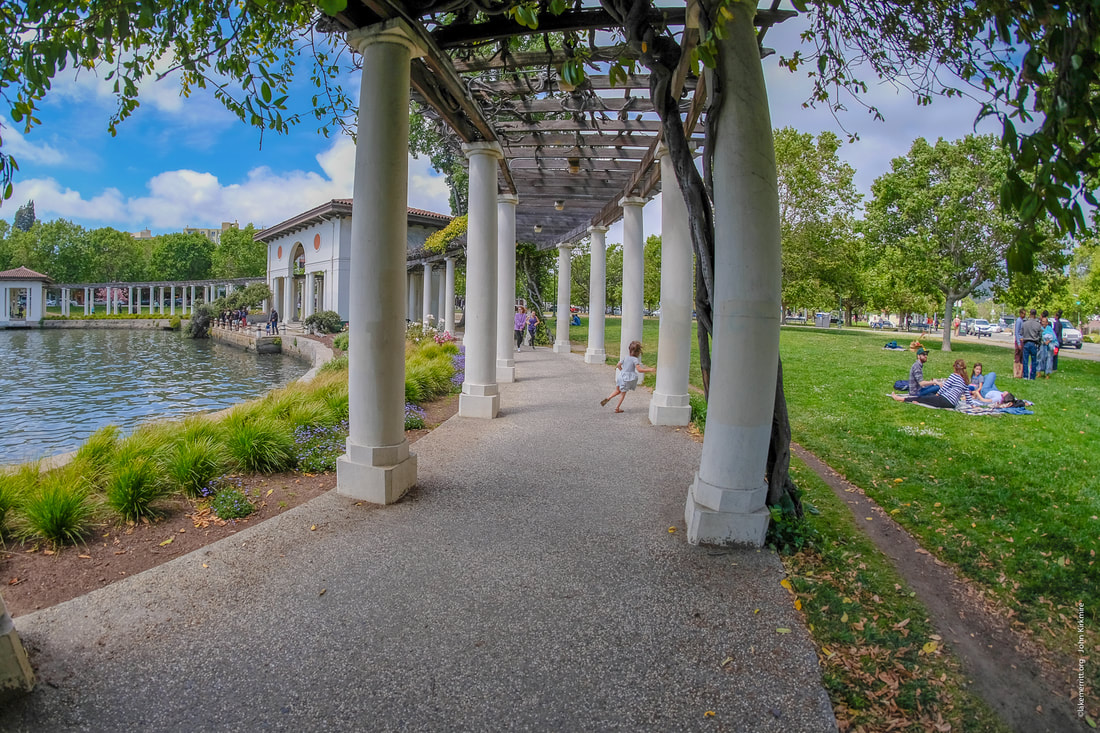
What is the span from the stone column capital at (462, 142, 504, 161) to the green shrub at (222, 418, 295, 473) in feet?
15.0

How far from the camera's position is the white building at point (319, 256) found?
31734 millimetres

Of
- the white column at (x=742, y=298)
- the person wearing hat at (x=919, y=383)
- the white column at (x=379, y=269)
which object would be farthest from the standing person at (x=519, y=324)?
the white column at (x=742, y=298)

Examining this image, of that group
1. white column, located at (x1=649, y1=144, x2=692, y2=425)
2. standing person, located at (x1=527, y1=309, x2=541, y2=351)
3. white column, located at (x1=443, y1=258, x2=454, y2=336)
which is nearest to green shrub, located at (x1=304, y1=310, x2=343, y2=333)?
white column, located at (x1=443, y1=258, x2=454, y2=336)

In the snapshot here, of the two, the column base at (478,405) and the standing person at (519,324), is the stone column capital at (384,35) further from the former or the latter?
the standing person at (519,324)

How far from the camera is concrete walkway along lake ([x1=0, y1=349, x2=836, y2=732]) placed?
2.23 metres

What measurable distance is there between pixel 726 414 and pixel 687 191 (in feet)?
5.35

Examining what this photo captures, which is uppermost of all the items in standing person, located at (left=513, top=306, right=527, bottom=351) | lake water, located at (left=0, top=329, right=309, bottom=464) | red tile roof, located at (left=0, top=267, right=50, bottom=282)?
red tile roof, located at (left=0, top=267, right=50, bottom=282)

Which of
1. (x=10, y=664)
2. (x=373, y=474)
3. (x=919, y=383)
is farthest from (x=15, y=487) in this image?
(x=919, y=383)

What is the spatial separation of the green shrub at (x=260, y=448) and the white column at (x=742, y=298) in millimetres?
4021

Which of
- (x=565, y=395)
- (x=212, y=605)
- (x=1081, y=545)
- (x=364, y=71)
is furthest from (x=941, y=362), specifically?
(x=212, y=605)

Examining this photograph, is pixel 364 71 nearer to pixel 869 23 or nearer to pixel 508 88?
pixel 508 88

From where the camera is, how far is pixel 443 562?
3.50 metres

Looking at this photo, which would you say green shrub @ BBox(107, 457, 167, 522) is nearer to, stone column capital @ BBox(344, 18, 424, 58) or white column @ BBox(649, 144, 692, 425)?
stone column capital @ BBox(344, 18, 424, 58)

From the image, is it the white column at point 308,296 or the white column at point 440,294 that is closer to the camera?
the white column at point 440,294
